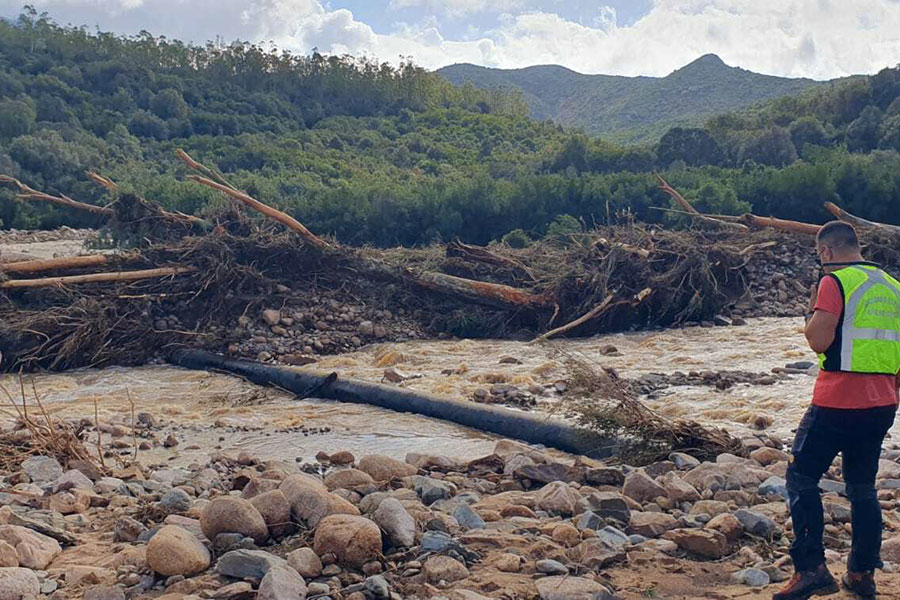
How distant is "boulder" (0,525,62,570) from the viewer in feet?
12.8

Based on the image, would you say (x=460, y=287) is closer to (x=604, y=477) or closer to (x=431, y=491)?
(x=604, y=477)

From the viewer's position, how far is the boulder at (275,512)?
4.18 m

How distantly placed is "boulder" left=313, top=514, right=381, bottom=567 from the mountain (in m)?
58.2

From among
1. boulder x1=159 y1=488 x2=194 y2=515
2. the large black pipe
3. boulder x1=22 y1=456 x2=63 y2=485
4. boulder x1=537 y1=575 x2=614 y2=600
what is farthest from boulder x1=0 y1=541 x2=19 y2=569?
the large black pipe

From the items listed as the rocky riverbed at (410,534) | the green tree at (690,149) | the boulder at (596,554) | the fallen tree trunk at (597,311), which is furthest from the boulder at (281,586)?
the green tree at (690,149)

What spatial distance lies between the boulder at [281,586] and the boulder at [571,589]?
3.00ft

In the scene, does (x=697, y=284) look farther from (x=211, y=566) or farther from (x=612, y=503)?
(x=211, y=566)

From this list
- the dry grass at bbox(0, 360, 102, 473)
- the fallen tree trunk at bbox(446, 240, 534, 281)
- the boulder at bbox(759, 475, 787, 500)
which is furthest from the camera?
the fallen tree trunk at bbox(446, 240, 534, 281)

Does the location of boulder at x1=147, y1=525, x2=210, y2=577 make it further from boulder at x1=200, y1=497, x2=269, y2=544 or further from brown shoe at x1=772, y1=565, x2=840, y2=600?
brown shoe at x1=772, y1=565, x2=840, y2=600

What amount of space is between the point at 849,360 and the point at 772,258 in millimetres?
12454

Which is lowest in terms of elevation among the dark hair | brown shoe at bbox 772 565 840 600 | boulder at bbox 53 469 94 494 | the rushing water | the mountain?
the rushing water

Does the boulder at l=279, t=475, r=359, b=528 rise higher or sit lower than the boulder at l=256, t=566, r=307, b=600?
higher

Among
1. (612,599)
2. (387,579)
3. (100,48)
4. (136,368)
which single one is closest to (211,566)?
(387,579)

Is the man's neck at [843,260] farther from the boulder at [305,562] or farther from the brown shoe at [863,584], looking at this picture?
the boulder at [305,562]
